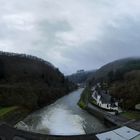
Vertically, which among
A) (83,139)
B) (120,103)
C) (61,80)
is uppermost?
(61,80)

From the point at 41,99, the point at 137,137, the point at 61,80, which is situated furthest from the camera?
the point at 61,80

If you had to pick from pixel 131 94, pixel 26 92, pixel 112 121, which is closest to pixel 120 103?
pixel 131 94

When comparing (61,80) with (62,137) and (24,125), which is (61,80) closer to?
(24,125)

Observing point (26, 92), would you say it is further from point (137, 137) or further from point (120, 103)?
point (137, 137)

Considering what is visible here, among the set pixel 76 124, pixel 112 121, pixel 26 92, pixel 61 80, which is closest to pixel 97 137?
pixel 112 121

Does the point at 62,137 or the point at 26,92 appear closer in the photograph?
the point at 62,137

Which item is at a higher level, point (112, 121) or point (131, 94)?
point (131, 94)

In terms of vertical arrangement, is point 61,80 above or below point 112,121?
above

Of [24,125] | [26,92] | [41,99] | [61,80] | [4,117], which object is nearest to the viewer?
[24,125]

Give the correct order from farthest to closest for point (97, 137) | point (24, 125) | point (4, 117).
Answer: point (4, 117) → point (24, 125) → point (97, 137)
